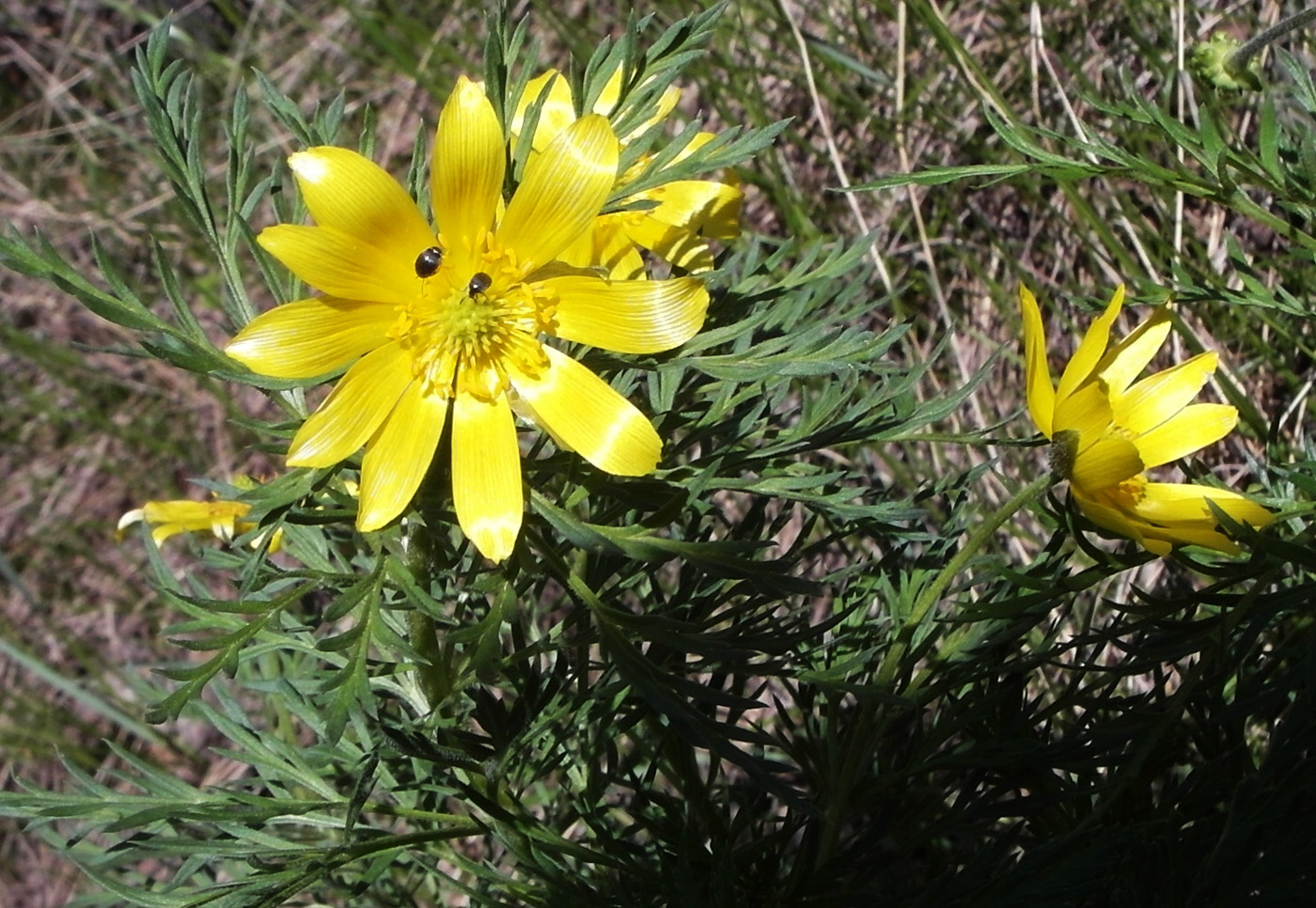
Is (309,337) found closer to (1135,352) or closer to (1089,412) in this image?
(1089,412)

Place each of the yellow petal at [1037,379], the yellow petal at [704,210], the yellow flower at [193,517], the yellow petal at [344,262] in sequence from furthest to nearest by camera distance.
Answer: the yellow flower at [193,517] < the yellow petal at [704,210] < the yellow petal at [1037,379] < the yellow petal at [344,262]

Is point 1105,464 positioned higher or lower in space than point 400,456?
lower

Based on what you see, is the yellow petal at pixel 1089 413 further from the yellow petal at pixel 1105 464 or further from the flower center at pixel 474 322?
the flower center at pixel 474 322

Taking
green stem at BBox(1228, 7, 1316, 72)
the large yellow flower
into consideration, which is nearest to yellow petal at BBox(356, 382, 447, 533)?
the large yellow flower

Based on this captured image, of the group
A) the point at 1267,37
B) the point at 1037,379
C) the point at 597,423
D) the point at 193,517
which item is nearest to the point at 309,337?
the point at 597,423

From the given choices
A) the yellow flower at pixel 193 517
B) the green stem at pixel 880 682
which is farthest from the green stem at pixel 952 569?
the yellow flower at pixel 193 517

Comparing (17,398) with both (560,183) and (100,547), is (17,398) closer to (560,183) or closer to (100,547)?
(100,547)
